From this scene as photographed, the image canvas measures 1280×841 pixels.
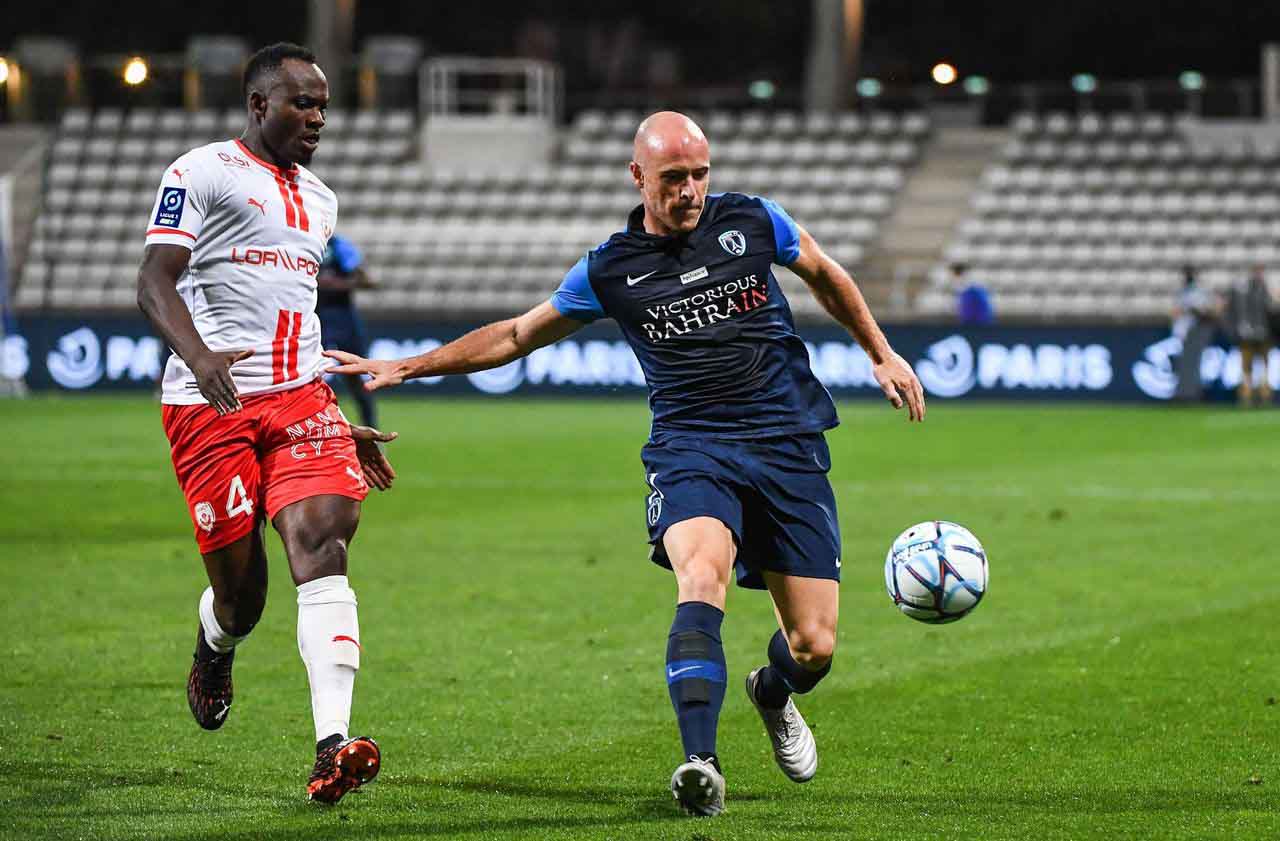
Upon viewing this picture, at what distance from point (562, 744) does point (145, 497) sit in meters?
9.63

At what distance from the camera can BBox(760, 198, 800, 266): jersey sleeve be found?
6363 millimetres

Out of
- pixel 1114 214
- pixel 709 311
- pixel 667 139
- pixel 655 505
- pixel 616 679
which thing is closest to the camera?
pixel 667 139

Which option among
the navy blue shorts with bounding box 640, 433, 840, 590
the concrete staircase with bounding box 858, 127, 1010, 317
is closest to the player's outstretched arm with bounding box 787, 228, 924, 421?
the navy blue shorts with bounding box 640, 433, 840, 590

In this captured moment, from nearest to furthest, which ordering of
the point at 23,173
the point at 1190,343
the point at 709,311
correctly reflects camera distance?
the point at 709,311 → the point at 1190,343 → the point at 23,173

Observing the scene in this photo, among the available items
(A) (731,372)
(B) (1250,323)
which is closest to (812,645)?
(A) (731,372)

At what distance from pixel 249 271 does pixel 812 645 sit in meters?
2.11

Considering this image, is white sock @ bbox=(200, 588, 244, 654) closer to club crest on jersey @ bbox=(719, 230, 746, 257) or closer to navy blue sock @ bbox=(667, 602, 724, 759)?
navy blue sock @ bbox=(667, 602, 724, 759)

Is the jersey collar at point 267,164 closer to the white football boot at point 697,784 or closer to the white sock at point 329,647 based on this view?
the white sock at point 329,647

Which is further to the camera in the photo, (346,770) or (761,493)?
(761,493)

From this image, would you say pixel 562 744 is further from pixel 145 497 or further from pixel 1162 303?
pixel 1162 303

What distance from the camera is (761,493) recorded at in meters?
6.23

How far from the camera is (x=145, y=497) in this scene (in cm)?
1595

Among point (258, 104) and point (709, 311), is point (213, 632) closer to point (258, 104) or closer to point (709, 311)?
point (258, 104)

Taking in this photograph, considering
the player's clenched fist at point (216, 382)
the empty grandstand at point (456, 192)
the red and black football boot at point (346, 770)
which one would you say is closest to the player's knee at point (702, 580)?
the red and black football boot at point (346, 770)
